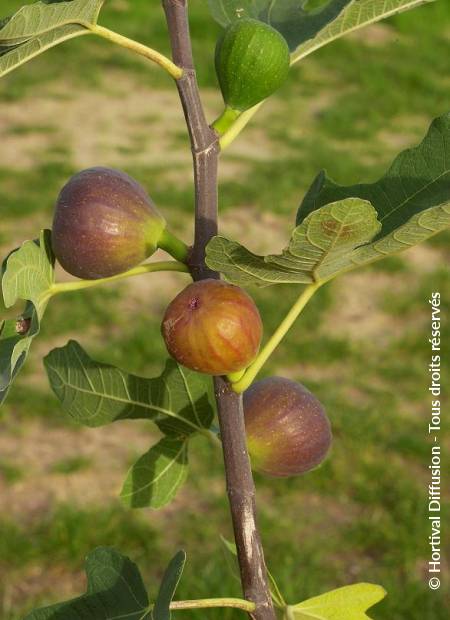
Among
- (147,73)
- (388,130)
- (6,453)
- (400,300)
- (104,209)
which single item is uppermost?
(147,73)

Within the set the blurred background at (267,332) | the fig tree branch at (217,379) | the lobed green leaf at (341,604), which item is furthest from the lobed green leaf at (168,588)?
the blurred background at (267,332)

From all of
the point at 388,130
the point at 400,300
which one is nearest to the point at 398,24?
the point at 388,130

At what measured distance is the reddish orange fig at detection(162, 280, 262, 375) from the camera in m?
0.70

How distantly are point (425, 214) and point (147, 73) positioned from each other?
19.9 feet

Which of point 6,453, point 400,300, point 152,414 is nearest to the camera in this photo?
point 152,414

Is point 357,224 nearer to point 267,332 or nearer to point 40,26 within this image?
point 40,26

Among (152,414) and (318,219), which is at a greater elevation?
(318,219)

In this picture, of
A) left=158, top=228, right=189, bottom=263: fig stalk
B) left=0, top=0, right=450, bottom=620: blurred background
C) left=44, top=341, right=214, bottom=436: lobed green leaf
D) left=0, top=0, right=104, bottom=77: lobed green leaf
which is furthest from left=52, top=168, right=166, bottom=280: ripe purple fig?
left=0, top=0, right=450, bottom=620: blurred background

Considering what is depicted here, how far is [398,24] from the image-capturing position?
6.99m

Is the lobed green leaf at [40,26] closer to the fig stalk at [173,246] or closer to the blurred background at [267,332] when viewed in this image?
the fig stalk at [173,246]

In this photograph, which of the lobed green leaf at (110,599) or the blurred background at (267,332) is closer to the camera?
the lobed green leaf at (110,599)

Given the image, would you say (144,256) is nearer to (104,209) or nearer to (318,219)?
(104,209)

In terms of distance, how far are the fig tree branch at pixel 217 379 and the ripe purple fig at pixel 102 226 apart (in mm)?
47

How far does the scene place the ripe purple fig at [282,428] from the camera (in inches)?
33.2
